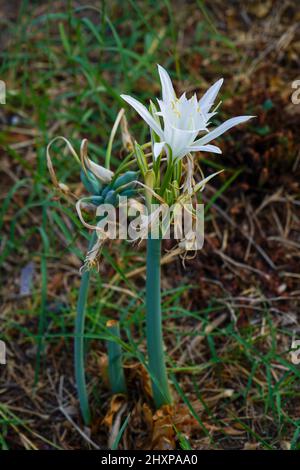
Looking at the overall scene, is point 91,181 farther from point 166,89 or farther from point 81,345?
point 81,345

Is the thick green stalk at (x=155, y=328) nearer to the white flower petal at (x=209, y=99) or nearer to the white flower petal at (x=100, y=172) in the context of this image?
the white flower petal at (x=100, y=172)

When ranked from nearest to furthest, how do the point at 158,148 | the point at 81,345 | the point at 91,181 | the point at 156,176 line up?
1. the point at 158,148
2. the point at 156,176
3. the point at 91,181
4. the point at 81,345

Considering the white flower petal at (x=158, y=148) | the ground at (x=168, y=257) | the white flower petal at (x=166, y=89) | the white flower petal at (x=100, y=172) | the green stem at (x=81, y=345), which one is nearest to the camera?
the white flower petal at (x=158, y=148)

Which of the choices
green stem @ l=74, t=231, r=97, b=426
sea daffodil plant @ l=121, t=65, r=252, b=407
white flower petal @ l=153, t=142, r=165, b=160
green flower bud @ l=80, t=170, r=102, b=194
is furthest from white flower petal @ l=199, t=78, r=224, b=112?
green stem @ l=74, t=231, r=97, b=426

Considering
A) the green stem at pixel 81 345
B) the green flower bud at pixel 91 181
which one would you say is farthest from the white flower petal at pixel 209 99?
the green stem at pixel 81 345

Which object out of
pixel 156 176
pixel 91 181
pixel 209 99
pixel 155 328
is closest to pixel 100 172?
pixel 91 181
